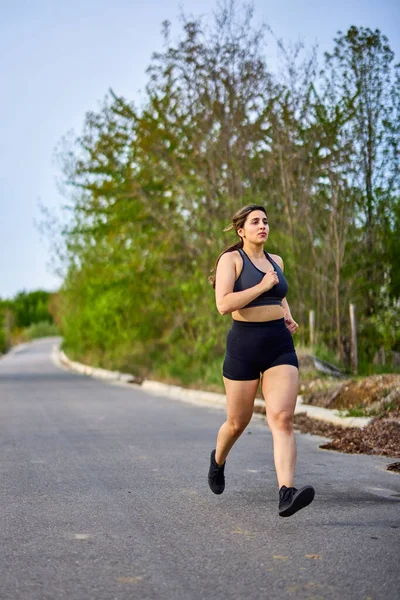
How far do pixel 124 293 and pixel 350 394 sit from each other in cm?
1384

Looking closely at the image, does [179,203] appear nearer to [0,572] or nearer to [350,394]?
[350,394]

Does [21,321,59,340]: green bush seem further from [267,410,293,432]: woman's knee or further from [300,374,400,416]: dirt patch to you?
[267,410,293,432]: woman's knee

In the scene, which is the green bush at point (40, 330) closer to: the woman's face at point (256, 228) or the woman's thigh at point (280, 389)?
the woman's face at point (256, 228)

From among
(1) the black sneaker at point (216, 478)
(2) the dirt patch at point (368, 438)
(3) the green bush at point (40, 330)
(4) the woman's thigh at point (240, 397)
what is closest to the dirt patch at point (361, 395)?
(2) the dirt patch at point (368, 438)

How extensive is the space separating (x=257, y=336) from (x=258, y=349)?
0.28 ft

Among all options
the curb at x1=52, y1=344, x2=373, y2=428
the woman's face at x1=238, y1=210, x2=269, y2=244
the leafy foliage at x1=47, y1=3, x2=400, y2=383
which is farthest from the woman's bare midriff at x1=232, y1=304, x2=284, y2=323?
the leafy foliage at x1=47, y1=3, x2=400, y2=383

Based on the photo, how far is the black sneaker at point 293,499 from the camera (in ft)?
18.0

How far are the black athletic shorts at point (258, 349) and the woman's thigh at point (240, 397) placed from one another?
4cm

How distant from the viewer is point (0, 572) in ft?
15.4

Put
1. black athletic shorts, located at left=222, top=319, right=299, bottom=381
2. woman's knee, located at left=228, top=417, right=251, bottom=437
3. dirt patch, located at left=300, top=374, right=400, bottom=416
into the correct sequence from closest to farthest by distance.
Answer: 1. black athletic shorts, located at left=222, top=319, right=299, bottom=381
2. woman's knee, located at left=228, top=417, right=251, bottom=437
3. dirt patch, located at left=300, top=374, right=400, bottom=416

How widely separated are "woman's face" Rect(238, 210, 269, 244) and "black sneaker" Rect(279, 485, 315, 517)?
1.62 meters

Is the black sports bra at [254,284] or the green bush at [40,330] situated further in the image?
the green bush at [40,330]

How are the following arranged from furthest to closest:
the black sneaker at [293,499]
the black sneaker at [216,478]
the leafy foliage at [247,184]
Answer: the leafy foliage at [247,184] < the black sneaker at [216,478] < the black sneaker at [293,499]

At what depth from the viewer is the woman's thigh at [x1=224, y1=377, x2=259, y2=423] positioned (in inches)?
240
